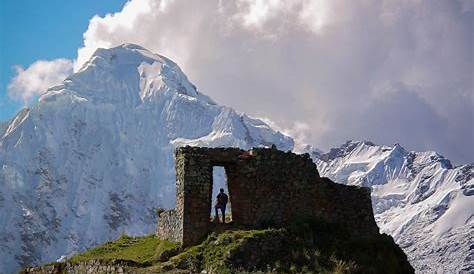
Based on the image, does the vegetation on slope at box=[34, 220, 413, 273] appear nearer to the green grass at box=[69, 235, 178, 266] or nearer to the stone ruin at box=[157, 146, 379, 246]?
the green grass at box=[69, 235, 178, 266]

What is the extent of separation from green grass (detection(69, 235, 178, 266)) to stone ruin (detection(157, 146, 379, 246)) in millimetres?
762

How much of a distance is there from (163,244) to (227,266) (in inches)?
201

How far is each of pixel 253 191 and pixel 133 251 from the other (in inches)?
241

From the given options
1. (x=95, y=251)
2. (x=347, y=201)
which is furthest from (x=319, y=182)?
(x=95, y=251)

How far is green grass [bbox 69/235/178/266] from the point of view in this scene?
32381 millimetres

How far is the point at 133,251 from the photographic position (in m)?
36.0

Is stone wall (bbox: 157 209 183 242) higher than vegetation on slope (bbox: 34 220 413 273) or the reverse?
higher

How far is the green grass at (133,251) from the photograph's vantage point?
32.4 meters

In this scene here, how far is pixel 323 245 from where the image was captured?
32.5 meters

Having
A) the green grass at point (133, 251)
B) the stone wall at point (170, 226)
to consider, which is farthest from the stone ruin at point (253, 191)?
the green grass at point (133, 251)

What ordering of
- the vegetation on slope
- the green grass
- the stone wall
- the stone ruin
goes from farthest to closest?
1. the stone wall
2. the stone ruin
3. the green grass
4. the vegetation on slope

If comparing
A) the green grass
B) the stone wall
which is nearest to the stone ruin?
the stone wall

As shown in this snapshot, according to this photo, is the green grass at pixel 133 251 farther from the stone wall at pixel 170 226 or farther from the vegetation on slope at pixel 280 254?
the stone wall at pixel 170 226

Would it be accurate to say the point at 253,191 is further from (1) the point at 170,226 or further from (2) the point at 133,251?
(2) the point at 133,251
